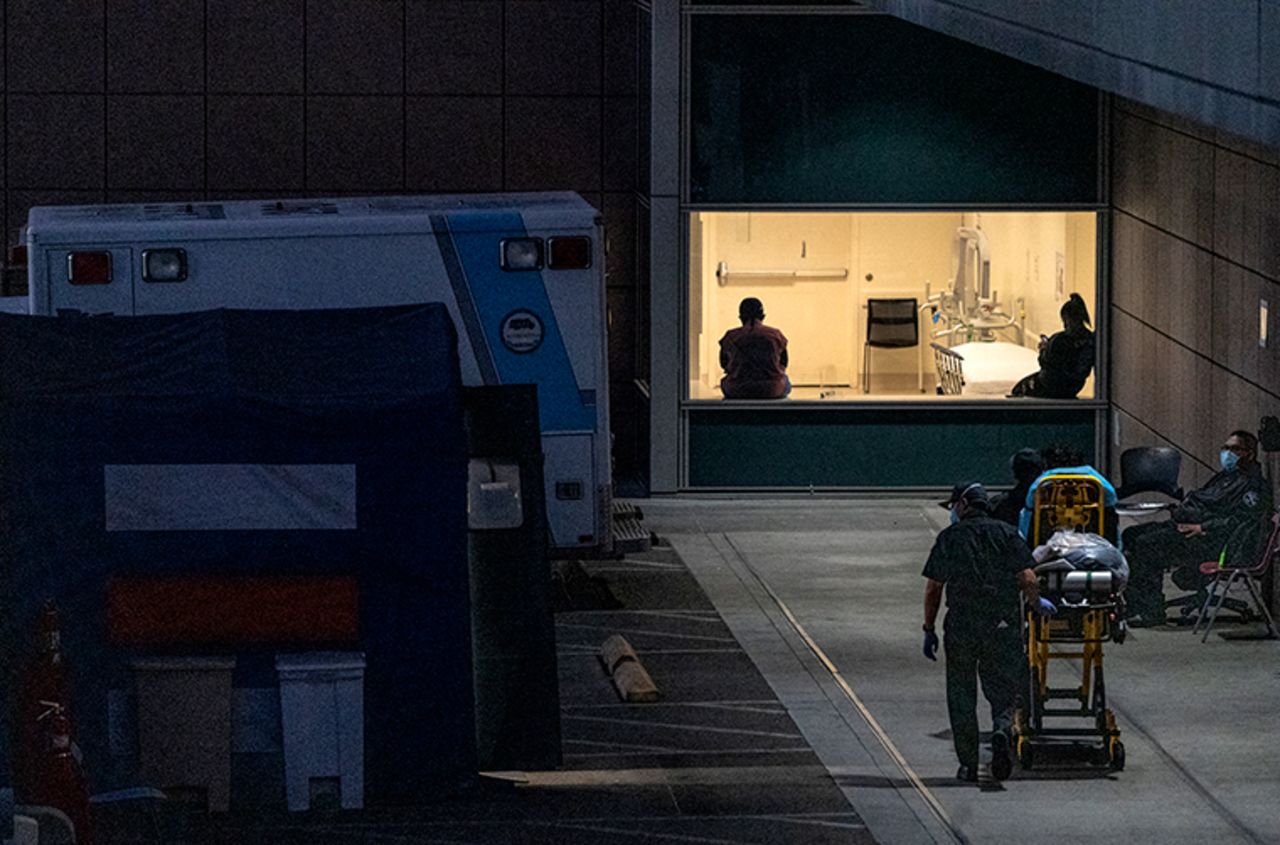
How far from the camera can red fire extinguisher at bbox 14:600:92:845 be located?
1186cm

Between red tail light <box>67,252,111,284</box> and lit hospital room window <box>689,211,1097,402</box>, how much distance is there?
24.8 feet

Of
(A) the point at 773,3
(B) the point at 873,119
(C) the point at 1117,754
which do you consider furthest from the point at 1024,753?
(A) the point at 773,3

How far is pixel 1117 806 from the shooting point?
Result: 13430 millimetres

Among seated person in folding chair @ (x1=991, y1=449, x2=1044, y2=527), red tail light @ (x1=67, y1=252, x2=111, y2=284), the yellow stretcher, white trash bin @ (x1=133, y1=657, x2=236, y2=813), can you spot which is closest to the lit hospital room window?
seated person in folding chair @ (x1=991, y1=449, x2=1044, y2=527)

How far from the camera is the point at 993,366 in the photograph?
78.2ft

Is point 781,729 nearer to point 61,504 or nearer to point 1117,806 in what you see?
point 1117,806

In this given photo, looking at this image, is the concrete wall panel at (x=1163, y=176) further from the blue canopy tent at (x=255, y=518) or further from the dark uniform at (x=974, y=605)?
the blue canopy tent at (x=255, y=518)

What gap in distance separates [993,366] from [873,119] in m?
2.44

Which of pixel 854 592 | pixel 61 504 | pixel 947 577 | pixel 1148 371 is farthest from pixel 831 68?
pixel 61 504

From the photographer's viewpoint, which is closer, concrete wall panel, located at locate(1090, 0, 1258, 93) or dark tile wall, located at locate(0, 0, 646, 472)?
concrete wall panel, located at locate(1090, 0, 1258, 93)

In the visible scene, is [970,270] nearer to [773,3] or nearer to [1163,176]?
[1163,176]

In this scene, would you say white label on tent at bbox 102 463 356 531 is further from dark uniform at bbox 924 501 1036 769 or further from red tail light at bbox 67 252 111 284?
red tail light at bbox 67 252 111 284

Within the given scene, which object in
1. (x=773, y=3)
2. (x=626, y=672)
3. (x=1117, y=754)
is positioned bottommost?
(x=1117, y=754)

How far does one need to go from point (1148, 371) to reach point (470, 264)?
7199 mm
